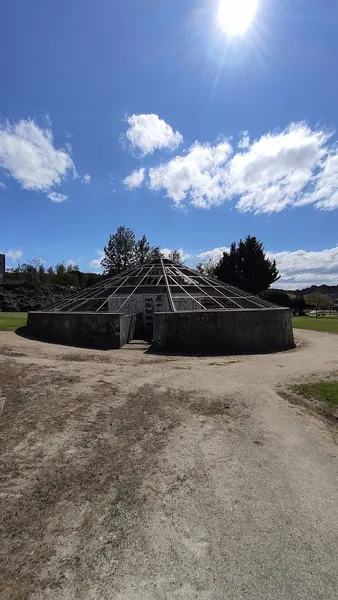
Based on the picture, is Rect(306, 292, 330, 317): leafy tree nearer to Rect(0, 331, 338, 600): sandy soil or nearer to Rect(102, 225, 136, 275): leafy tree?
Rect(102, 225, 136, 275): leafy tree

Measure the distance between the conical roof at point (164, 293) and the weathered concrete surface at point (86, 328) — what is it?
1.76 meters

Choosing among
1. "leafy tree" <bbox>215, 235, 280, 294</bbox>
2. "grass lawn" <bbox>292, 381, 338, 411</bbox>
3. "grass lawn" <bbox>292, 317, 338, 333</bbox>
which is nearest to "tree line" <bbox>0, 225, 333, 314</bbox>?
"leafy tree" <bbox>215, 235, 280, 294</bbox>

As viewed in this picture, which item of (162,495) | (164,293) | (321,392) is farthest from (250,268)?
(162,495)

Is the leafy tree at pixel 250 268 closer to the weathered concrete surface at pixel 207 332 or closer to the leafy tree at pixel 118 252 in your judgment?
the leafy tree at pixel 118 252

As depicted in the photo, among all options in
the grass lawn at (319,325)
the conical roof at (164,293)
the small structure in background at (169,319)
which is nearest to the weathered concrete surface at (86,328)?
the small structure in background at (169,319)

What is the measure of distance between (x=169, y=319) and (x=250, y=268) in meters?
32.3

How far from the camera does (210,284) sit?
2033 centimetres

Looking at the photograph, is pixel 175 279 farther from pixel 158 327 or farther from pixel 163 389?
pixel 163 389

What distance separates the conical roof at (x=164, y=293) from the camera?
1702 centimetres

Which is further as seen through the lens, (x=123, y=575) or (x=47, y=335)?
(x=47, y=335)

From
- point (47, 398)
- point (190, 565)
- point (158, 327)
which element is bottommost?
point (190, 565)

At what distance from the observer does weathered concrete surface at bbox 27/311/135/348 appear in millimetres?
13656

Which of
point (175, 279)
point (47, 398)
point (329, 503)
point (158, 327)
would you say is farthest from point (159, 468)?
point (175, 279)

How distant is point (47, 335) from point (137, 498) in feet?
41.9
